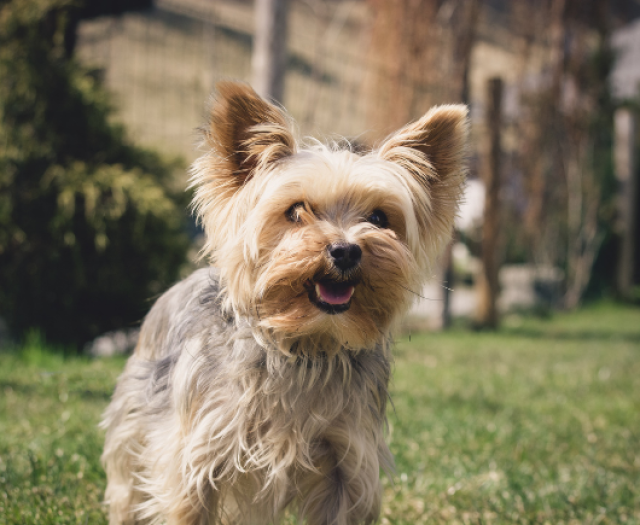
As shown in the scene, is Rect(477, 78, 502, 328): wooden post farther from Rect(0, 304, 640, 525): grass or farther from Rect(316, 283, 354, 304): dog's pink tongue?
Rect(316, 283, 354, 304): dog's pink tongue

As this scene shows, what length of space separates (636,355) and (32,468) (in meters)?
8.55

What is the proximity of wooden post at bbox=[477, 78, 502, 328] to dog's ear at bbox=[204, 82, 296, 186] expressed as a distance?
9.35m

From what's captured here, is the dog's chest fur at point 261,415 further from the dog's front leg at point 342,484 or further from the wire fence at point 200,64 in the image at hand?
the wire fence at point 200,64

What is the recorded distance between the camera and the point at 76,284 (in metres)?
7.41

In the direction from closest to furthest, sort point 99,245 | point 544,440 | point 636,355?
point 544,440 < point 99,245 < point 636,355

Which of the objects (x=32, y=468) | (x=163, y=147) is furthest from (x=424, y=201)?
(x=163, y=147)

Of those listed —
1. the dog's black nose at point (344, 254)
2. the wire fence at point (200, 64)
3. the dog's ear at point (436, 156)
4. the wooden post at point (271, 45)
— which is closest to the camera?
the dog's black nose at point (344, 254)

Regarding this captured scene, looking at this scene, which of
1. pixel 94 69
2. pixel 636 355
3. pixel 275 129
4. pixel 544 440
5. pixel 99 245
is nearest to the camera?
pixel 275 129

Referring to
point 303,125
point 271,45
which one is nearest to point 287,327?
point 271,45

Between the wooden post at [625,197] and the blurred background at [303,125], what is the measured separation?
44 mm

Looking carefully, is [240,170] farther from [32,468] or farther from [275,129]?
[32,468]

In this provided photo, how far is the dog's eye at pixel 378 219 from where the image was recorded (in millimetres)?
2975

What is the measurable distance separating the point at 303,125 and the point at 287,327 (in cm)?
855

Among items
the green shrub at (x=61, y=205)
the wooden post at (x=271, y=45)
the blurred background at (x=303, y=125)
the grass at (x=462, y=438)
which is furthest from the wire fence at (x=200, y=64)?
the grass at (x=462, y=438)
